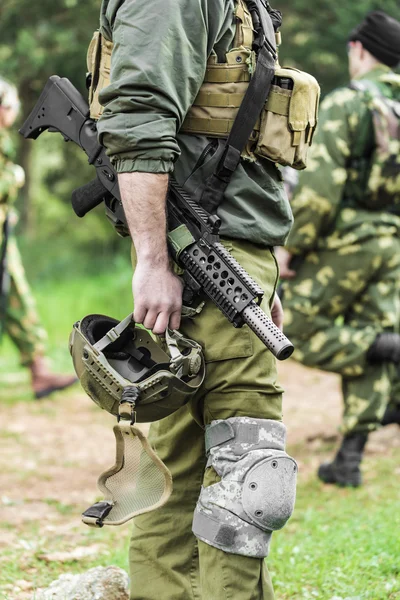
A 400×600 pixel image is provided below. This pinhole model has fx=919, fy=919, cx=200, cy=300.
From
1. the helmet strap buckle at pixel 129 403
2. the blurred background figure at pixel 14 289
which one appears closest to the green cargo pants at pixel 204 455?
the helmet strap buckle at pixel 129 403

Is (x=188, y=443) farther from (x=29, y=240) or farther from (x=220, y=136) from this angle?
(x=29, y=240)

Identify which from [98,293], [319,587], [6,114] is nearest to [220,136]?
[319,587]

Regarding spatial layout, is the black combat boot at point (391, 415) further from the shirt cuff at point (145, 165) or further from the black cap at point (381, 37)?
the shirt cuff at point (145, 165)

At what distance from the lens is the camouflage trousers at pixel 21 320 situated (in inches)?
295

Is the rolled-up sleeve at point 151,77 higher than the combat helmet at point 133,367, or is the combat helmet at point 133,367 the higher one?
the rolled-up sleeve at point 151,77

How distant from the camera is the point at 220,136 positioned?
268 centimetres

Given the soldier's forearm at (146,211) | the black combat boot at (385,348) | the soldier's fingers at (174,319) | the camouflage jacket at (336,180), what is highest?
the soldier's forearm at (146,211)

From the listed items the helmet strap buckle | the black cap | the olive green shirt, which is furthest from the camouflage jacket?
the helmet strap buckle

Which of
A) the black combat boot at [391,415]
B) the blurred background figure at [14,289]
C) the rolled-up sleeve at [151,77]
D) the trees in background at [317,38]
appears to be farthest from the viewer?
the trees in background at [317,38]

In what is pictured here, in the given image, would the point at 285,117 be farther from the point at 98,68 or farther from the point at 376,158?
the point at 376,158

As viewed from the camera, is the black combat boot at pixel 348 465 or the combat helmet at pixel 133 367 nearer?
the combat helmet at pixel 133 367

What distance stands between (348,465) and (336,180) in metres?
1.65

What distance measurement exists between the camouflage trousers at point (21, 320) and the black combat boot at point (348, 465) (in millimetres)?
3095

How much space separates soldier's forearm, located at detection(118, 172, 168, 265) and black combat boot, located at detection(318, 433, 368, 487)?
307 cm
